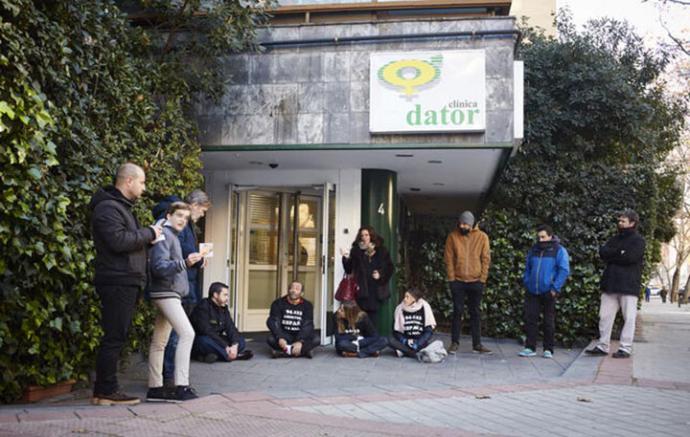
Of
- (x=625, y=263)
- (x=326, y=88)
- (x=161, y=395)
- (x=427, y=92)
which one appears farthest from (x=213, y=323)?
(x=625, y=263)

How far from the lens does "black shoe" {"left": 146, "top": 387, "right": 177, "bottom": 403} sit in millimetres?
5773

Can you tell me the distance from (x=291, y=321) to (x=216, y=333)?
104 centimetres

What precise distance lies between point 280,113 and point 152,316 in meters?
3.19

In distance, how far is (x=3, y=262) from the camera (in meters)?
5.23

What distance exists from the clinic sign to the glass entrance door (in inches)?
130

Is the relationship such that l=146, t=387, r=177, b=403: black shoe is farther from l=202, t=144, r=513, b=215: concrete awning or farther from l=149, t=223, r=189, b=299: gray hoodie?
l=202, t=144, r=513, b=215: concrete awning

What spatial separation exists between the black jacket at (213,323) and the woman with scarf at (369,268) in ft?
6.33

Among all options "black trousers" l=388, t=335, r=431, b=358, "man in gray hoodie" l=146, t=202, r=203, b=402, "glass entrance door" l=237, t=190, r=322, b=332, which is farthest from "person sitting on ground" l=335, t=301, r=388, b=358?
"man in gray hoodie" l=146, t=202, r=203, b=402

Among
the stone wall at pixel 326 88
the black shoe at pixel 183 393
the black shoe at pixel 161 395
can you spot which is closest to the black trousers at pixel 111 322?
the black shoe at pixel 161 395

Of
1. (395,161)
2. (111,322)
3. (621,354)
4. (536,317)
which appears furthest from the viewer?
(395,161)

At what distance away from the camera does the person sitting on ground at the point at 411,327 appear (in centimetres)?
937

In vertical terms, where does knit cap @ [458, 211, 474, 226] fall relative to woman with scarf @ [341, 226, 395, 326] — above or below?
above

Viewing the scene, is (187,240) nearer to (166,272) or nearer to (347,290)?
(166,272)

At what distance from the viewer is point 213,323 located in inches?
352
